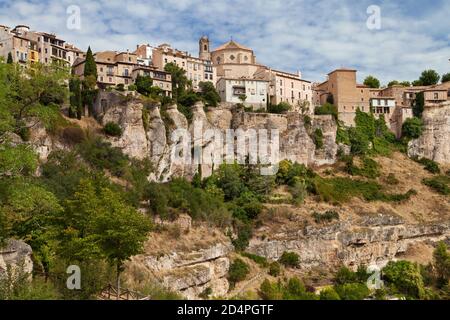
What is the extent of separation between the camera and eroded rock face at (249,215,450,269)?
1933 inches

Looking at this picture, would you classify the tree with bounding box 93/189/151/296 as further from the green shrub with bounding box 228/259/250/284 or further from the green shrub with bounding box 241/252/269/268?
the green shrub with bounding box 241/252/269/268

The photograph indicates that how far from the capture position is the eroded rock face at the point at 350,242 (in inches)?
1933

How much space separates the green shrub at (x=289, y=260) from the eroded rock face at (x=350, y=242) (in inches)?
23.5

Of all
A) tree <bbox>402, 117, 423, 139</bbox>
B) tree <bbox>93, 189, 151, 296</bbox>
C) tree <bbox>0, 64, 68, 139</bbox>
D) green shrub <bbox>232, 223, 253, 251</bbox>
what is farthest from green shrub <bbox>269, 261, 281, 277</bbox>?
tree <bbox>402, 117, 423, 139</bbox>

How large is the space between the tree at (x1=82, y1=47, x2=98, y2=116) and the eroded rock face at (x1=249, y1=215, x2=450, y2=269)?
20.4 metres

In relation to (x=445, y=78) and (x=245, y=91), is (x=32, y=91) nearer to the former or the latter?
(x=245, y=91)

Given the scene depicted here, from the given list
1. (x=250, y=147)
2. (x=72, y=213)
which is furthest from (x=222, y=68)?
(x=72, y=213)

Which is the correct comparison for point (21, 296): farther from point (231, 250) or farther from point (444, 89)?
point (444, 89)

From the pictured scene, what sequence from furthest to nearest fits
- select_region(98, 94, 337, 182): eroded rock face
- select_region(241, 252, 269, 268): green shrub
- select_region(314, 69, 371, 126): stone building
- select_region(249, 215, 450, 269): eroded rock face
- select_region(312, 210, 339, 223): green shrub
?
select_region(314, 69, 371, 126): stone building, select_region(312, 210, 339, 223): green shrub, select_region(98, 94, 337, 182): eroded rock face, select_region(249, 215, 450, 269): eroded rock face, select_region(241, 252, 269, 268): green shrub

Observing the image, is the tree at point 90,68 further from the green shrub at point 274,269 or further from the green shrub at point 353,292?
the green shrub at point 353,292

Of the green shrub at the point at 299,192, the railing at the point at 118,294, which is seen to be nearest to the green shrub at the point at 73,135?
the green shrub at the point at 299,192

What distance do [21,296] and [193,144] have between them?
39234mm

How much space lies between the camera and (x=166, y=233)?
42.6 meters

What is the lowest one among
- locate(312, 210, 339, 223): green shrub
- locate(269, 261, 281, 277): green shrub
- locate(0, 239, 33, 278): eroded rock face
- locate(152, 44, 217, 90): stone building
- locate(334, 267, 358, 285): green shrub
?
locate(334, 267, 358, 285): green shrub
